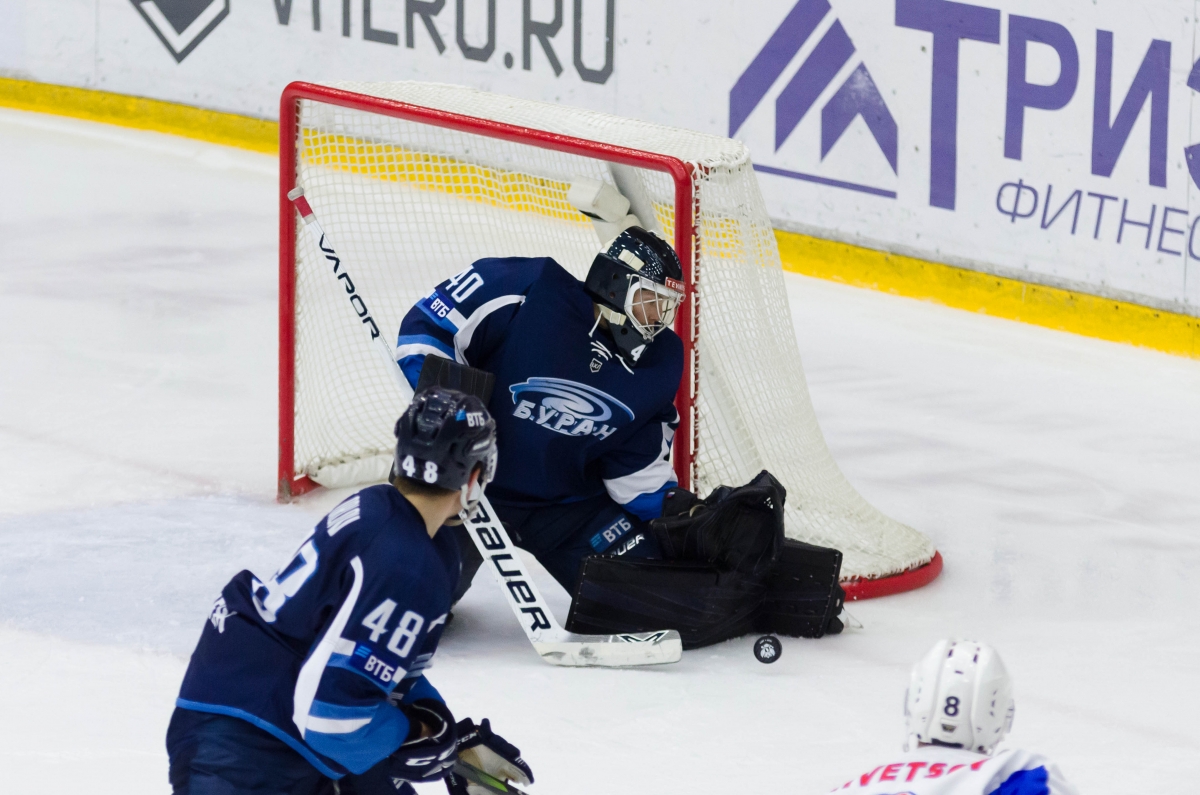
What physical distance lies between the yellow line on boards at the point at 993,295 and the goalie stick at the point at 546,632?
3253 millimetres

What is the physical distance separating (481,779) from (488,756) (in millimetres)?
30

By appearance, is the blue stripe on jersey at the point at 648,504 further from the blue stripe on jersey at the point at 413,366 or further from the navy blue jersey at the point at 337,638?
the navy blue jersey at the point at 337,638

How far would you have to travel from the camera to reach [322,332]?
488 cm

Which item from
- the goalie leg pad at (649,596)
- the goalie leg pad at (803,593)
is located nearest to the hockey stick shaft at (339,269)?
the goalie leg pad at (649,596)

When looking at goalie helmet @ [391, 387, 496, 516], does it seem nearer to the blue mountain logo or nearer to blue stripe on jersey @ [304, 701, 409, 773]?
blue stripe on jersey @ [304, 701, 409, 773]

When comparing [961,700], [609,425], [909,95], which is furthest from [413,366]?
[909,95]

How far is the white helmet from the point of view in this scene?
73.4 inches

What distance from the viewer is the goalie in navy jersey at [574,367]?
365cm

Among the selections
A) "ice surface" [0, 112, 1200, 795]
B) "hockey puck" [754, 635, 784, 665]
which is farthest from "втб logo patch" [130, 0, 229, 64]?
"hockey puck" [754, 635, 784, 665]

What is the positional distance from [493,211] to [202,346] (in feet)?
5.21

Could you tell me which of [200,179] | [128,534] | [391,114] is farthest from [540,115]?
[200,179]

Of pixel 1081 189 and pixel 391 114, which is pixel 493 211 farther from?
pixel 1081 189

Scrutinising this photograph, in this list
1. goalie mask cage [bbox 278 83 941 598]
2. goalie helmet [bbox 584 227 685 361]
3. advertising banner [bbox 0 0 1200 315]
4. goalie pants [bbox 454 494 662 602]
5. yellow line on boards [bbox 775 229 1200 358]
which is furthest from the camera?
yellow line on boards [bbox 775 229 1200 358]

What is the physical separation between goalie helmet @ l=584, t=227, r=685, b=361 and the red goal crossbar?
0.62 ft
